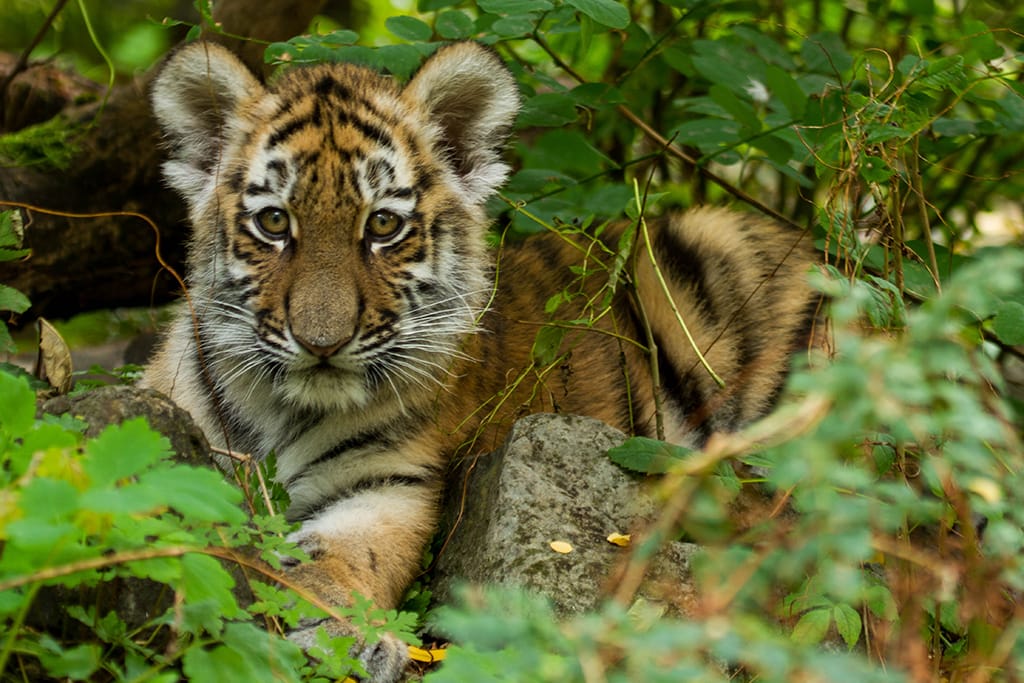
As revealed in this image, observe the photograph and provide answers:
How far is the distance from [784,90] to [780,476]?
2.86m

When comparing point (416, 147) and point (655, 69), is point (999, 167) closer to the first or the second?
point (655, 69)

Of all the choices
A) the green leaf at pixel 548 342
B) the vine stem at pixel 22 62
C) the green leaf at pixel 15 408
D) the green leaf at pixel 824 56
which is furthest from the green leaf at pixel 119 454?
the vine stem at pixel 22 62

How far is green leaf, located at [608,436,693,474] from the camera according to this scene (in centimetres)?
315

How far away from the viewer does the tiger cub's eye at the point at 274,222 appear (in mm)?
3398

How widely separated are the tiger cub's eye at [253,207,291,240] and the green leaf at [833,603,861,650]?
1.89 metres

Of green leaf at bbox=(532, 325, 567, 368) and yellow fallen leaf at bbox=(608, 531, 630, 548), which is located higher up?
green leaf at bbox=(532, 325, 567, 368)

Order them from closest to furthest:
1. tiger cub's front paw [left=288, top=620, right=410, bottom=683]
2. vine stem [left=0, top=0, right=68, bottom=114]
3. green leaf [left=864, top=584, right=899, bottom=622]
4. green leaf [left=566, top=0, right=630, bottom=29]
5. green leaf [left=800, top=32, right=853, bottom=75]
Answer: green leaf [left=864, top=584, right=899, bottom=622], tiger cub's front paw [left=288, top=620, right=410, bottom=683], green leaf [left=566, top=0, right=630, bottom=29], green leaf [left=800, top=32, right=853, bottom=75], vine stem [left=0, top=0, right=68, bottom=114]

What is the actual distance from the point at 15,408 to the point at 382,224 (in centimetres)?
149

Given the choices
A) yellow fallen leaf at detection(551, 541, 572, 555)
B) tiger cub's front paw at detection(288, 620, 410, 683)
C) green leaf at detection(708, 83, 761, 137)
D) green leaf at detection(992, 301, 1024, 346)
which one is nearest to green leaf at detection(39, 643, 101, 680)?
tiger cub's front paw at detection(288, 620, 410, 683)

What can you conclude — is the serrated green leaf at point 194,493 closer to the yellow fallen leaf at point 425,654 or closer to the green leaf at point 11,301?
the yellow fallen leaf at point 425,654

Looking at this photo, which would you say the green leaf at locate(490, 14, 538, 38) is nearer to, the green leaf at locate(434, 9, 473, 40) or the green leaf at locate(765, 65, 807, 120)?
the green leaf at locate(434, 9, 473, 40)

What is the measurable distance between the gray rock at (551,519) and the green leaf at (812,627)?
15.8 inches

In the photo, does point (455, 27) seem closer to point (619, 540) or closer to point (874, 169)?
point (874, 169)

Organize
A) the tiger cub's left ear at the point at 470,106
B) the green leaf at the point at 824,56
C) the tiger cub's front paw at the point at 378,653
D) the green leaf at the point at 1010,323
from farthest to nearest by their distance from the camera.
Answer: the green leaf at the point at 824,56 < the tiger cub's left ear at the point at 470,106 < the green leaf at the point at 1010,323 < the tiger cub's front paw at the point at 378,653
